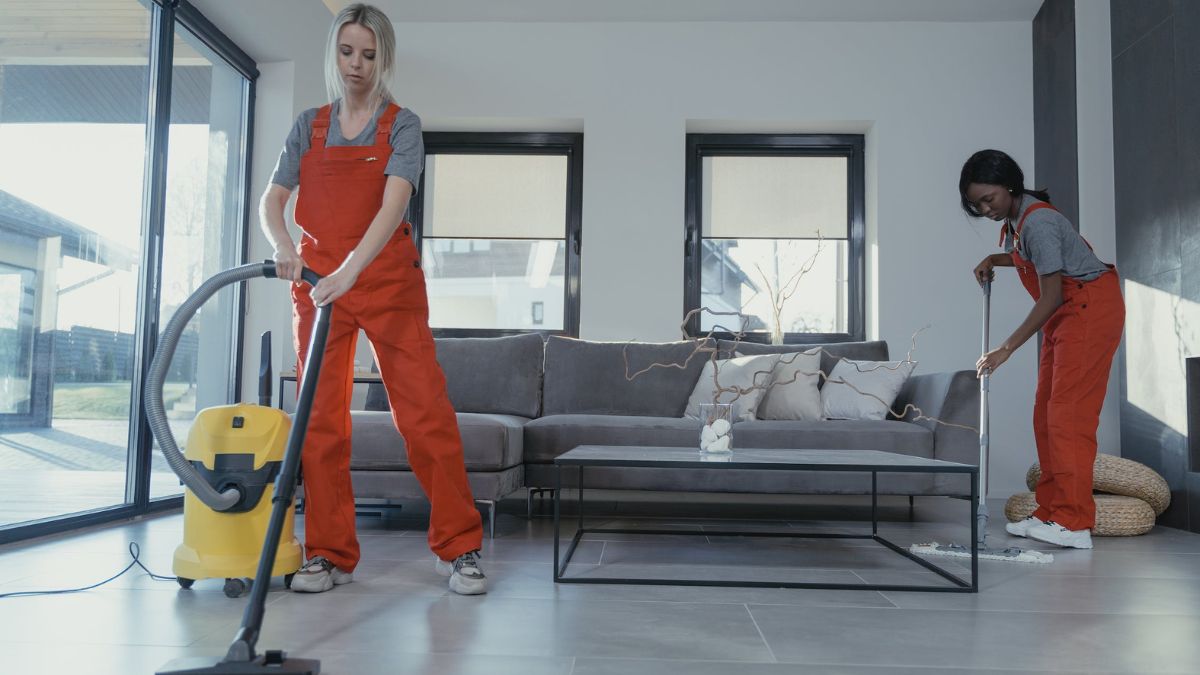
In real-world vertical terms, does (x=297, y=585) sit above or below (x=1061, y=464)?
below

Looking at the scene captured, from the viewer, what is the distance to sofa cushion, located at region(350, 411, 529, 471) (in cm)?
304

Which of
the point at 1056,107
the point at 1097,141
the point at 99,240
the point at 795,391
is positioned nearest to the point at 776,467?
the point at 795,391

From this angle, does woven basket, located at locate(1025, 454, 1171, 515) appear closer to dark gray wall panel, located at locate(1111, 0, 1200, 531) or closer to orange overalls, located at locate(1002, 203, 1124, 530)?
dark gray wall panel, located at locate(1111, 0, 1200, 531)

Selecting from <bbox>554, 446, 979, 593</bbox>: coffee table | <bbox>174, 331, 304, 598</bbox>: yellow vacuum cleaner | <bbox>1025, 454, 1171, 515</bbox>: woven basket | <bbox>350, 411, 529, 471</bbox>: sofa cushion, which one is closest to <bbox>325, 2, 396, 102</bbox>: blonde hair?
<bbox>174, 331, 304, 598</bbox>: yellow vacuum cleaner

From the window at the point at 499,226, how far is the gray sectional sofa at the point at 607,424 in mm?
1039

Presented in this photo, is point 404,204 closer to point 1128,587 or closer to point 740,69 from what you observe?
point 1128,587

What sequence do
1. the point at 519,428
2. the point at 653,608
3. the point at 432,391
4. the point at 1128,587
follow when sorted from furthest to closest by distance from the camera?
the point at 519,428
the point at 1128,587
the point at 432,391
the point at 653,608

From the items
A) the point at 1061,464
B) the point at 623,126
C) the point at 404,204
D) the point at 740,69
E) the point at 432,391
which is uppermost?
the point at 740,69

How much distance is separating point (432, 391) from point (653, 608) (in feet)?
2.32

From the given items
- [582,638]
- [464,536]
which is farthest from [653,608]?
[464,536]

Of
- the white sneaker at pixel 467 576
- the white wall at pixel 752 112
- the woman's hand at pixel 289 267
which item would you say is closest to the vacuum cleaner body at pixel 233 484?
the white sneaker at pixel 467 576

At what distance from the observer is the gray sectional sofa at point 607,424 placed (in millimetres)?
3088

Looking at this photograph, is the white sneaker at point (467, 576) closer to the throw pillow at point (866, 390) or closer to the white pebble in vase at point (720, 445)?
the white pebble in vase at point (720, 445)

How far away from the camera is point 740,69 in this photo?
5.02m
